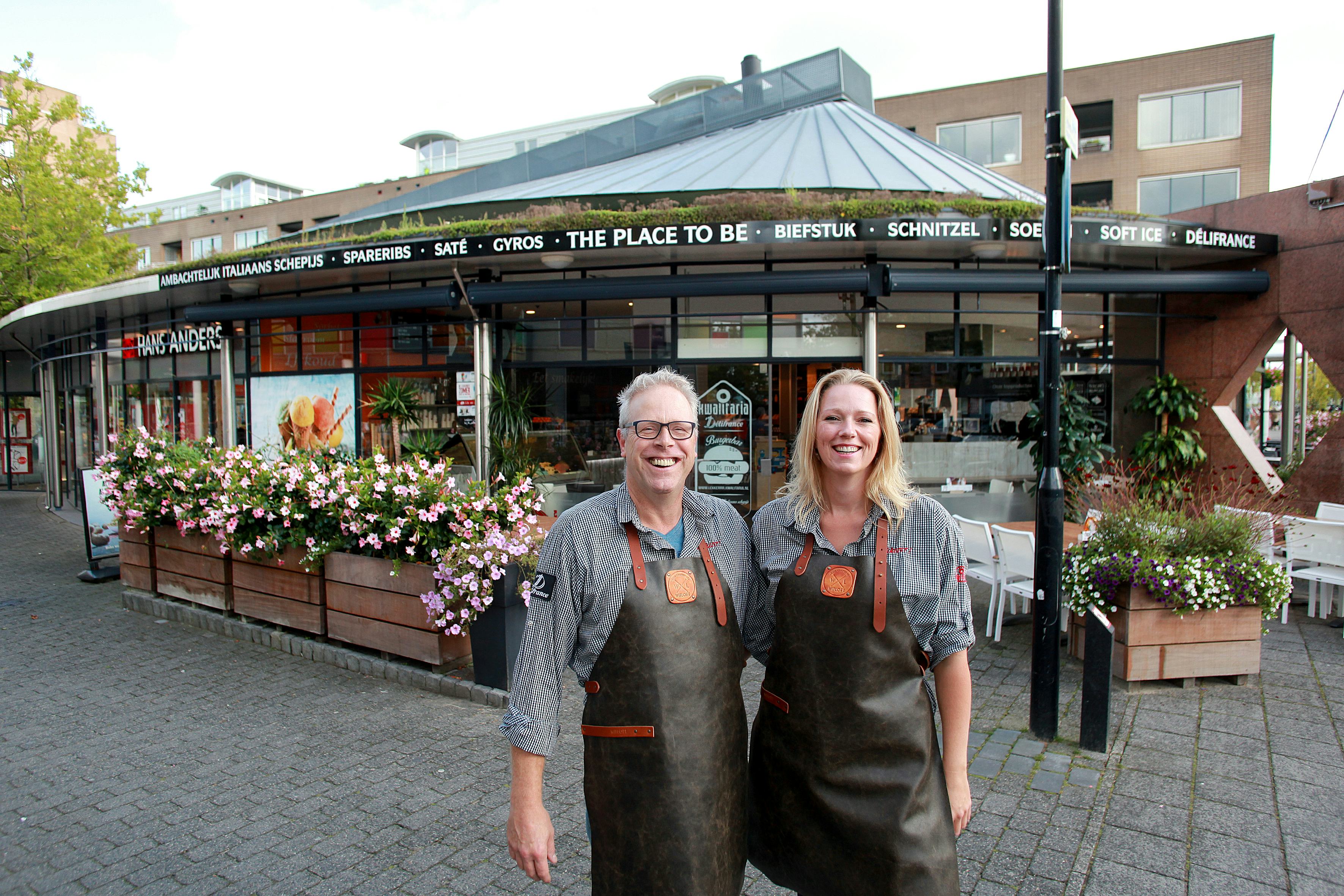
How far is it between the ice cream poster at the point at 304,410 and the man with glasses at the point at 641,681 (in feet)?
34.8

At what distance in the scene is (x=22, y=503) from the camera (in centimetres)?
1733

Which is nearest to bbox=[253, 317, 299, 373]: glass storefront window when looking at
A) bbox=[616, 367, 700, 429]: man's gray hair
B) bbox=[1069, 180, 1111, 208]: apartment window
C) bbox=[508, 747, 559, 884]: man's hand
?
bbox=[616, 367, 700, 429]: man's gray hair

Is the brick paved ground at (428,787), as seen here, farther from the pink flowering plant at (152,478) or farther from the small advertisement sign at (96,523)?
the small advertisement sign at (96,523)

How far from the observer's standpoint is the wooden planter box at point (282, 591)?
19.5 ft

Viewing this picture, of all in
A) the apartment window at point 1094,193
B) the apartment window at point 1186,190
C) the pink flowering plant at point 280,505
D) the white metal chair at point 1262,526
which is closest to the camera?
the white metal chair at point 1262,526

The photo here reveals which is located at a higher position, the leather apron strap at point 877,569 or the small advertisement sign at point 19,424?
the small advertisement sign at point 19,424

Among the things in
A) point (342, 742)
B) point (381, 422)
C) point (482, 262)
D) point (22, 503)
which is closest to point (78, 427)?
point (22, 503)

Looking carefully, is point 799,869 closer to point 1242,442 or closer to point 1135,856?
point 1135,856

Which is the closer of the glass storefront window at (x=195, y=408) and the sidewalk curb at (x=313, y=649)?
the sidewalk curb at (x=313, y=649)

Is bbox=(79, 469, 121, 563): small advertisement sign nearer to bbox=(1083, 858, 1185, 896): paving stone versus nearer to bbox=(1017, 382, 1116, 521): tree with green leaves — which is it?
bbox=(1083, 858, 1185, 896): paving stone

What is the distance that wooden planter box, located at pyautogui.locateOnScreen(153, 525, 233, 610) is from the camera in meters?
6.71

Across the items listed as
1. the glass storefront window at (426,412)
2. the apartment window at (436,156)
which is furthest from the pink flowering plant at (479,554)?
the apartment window at (436,156)

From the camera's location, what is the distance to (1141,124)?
28.2 m

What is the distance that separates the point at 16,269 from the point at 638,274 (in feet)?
50.7
